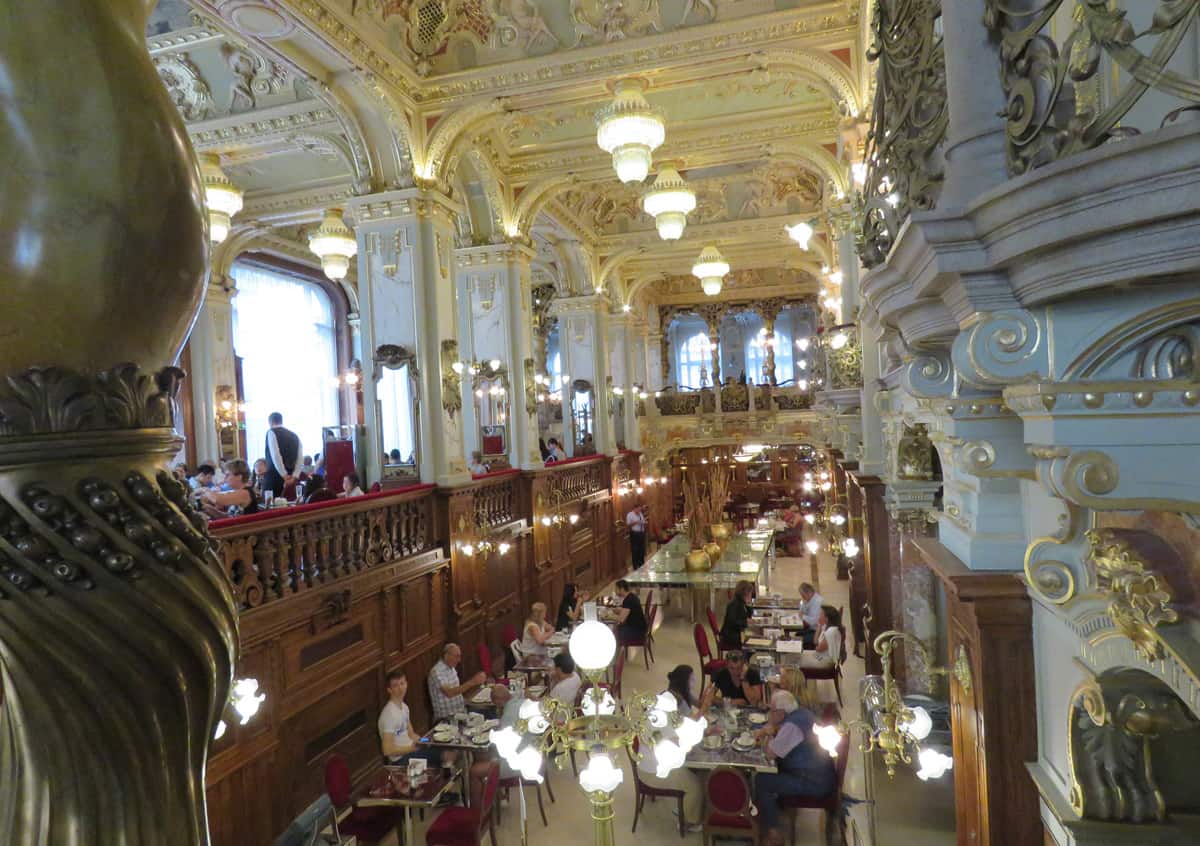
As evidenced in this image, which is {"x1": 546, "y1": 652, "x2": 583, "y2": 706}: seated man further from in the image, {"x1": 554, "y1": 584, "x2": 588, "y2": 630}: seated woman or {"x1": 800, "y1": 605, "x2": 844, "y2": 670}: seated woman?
{"x1": 800, "y1": 605, "x2": 844, "y2": 670}: seated woman

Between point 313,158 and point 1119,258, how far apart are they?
1205cm

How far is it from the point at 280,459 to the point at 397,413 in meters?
1.51

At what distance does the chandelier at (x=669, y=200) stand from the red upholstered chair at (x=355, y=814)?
21.8ft

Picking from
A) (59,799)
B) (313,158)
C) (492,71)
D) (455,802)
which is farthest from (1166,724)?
(313,158)

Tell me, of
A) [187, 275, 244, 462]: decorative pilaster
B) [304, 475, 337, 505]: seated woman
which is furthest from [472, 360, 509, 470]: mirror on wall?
[187, 275, 244, 462]: decorative pilaster

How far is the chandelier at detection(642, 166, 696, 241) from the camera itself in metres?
8.35

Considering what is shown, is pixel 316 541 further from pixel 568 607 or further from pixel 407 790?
pixel 568 607

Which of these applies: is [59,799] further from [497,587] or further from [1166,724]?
[497,587]

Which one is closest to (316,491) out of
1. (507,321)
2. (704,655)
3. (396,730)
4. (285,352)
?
(396,730)

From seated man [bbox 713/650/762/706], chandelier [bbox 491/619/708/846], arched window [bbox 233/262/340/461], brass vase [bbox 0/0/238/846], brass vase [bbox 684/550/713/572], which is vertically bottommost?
seated man [bbox 713/650/762/706]

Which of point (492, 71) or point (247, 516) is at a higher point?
point (492, 71)

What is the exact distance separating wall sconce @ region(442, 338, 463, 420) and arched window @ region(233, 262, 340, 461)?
23.8ft

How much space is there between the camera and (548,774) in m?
7.36

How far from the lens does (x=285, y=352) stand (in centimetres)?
1638
